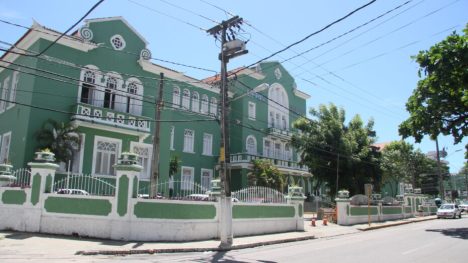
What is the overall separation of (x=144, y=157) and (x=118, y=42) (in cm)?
760

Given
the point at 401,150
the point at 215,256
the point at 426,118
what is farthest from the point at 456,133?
the point at 401,150

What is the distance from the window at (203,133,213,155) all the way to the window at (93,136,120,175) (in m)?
11.7

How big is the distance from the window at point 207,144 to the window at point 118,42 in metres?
→ 12.0

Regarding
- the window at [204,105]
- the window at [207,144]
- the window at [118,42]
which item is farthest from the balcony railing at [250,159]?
the window at [118,42]

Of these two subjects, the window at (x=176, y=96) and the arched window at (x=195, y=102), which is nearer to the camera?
the window at (x=176, y=96)

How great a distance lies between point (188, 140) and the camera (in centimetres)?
3297

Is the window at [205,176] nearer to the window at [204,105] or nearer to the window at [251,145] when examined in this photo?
the window at [251,145]

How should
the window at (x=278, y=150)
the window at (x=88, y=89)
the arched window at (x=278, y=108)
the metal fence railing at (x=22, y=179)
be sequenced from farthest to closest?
the window at (x=278, y=150) < the arched window at (x=278, y=108) < the window at (x=88, y=89) < the metal fence railing at (x=22, y=179)

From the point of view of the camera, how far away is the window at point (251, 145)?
121 ft

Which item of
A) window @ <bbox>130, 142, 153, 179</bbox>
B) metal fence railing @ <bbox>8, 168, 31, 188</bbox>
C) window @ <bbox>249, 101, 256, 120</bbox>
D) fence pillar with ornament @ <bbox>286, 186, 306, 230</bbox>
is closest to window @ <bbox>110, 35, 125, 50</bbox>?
window @ <bbox>130, 142, 153, 179</bbox>

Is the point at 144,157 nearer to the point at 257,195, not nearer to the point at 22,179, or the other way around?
the point at 22,179

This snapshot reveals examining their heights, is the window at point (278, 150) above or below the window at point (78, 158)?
above

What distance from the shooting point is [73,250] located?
10.9 meters

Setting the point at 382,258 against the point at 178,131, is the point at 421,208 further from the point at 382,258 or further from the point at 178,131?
the point at 382,258
